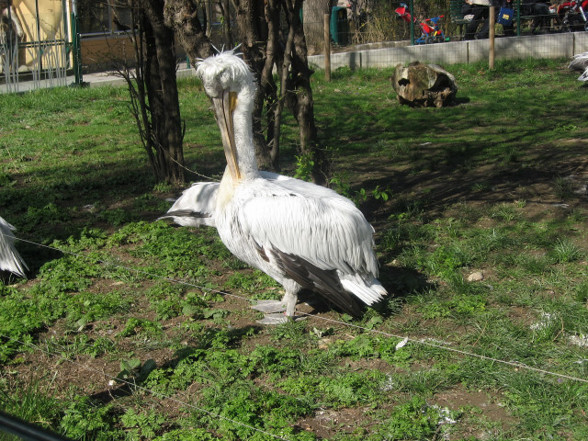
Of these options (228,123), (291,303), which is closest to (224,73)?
(228,123)

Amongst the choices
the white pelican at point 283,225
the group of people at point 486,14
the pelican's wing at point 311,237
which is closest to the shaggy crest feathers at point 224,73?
the white pelican at point 283,225

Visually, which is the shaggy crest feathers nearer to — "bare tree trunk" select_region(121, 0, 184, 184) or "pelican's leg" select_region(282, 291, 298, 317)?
"pelican's leg" select_region(282, 291, 298, 317)

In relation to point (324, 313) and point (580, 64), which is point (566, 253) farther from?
point (580, 64)

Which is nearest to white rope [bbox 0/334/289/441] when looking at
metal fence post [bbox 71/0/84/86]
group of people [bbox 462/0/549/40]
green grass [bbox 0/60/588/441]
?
green grass [bbox 0/60/588/441]

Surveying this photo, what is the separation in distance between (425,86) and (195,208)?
18.0 feet

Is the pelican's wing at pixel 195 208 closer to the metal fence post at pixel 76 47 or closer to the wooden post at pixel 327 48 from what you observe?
the wooden post at pixel 327 48

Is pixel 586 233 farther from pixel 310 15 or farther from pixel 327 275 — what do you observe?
pixel 310 15

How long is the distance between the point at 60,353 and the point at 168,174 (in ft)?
11.2

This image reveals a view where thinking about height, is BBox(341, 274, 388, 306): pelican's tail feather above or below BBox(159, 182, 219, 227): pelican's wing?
below

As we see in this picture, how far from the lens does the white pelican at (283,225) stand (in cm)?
413

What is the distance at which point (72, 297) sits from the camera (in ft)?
15.5

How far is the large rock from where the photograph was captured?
33.4ft

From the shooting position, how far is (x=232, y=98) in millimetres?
4402

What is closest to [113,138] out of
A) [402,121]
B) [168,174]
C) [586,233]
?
[168,174]
